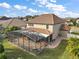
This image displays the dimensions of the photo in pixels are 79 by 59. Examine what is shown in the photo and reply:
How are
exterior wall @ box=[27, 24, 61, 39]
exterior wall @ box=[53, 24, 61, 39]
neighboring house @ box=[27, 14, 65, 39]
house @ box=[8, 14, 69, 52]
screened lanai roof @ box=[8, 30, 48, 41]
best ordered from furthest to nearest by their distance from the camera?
1. exterior wall @ box=[53, 24, 61, 39]
2. neighboring house @ box=[27, 14, 65, 39]
3. exterior wall @ box=[27, 24, 61, 39]
4. house @ box=[8, 14, 69, 52]
5. screened lanai roof @ box=[8, 30, 48, 41]

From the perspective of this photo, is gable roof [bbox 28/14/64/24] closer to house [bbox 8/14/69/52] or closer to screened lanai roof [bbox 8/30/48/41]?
house [bbox 8/14/69/52]

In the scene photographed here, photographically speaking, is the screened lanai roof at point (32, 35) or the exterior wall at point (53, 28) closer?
the screened lanai roof at point (32, 35)

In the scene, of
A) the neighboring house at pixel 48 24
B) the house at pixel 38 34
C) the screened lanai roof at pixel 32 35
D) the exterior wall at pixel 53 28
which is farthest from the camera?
the neighboring house at pixel 48 24

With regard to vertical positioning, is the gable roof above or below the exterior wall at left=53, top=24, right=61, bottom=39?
above

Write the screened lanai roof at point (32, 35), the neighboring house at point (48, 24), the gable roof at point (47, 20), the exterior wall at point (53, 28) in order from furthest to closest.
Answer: the gable roof at point (47, 20) → the neighboring house at point (48, 24) → the exterior wall at point (53, 28) → the screened lanai roof at point (32, 35)

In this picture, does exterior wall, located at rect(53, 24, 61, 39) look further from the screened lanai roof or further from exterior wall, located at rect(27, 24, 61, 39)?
the screened lanai roof

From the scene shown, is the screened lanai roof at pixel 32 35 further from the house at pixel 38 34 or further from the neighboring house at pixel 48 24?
the neighboring house at pixel 48 24

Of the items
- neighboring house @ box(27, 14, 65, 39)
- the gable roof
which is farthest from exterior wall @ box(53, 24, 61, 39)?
the gable roof

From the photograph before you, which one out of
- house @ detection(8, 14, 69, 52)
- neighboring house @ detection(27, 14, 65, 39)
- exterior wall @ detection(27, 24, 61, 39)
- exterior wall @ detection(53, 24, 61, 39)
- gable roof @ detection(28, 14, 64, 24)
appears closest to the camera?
house @ detection(8, 14, 69, 52)

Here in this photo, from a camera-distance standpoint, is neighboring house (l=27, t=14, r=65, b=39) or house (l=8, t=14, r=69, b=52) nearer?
house (l=8, t=14, r=69, b=52)

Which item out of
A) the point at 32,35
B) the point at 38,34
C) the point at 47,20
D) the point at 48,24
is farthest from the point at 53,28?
the point at 32,35

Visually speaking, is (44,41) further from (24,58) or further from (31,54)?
(24,58)

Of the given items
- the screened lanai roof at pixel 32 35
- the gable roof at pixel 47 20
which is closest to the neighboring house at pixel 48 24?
the gable roof at pixel 47 20
